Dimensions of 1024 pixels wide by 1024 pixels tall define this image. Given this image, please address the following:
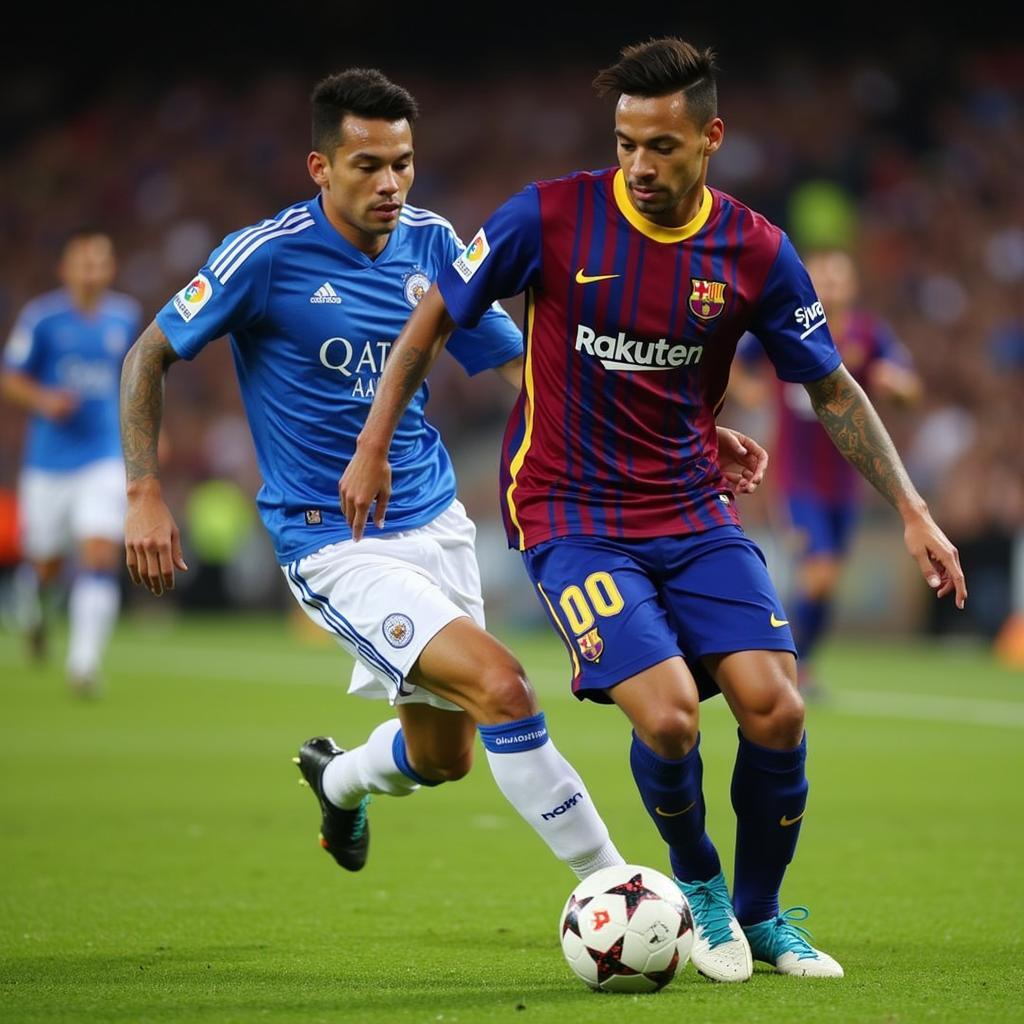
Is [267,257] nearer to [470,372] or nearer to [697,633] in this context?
[470,372]

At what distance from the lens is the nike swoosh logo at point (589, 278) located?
15.0 ft

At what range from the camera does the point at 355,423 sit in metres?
5.33

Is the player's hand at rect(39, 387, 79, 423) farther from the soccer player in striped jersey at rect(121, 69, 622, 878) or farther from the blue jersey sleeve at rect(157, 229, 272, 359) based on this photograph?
the blue jersey sleeve at rect(157, 229, 272, 359)

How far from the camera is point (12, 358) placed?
12.2 meters

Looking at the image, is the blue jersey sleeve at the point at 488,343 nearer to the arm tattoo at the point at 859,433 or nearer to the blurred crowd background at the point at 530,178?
the arm tattoo at the point at 859,433

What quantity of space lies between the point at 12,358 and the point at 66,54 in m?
19.3

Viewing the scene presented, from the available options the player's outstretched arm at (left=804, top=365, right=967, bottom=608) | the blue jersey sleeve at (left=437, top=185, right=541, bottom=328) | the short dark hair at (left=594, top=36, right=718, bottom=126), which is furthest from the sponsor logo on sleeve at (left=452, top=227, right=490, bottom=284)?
the player's outstretched arm at (left=804, top=365, right=967, bottom=608)

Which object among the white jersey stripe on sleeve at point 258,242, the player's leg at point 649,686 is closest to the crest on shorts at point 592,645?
the player's leg at point 649,686

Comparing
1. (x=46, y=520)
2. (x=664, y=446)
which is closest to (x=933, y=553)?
(x=664, y=446)

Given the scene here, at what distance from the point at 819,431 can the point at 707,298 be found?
7.66 metres

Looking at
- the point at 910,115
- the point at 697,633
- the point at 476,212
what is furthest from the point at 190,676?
the point at 910,115

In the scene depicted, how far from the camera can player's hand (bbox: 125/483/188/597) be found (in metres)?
4.81

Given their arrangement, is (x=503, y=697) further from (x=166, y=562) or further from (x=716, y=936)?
(x=166, y=562)

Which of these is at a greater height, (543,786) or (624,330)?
(624,330)
